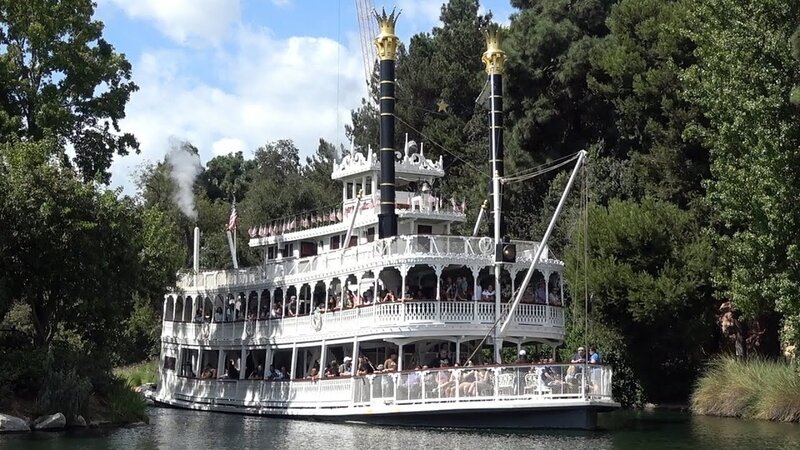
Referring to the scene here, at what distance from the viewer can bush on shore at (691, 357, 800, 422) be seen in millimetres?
34281

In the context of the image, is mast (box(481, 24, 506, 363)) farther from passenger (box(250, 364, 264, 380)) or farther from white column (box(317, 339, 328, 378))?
passenger (box(250, 364, 264, 380))

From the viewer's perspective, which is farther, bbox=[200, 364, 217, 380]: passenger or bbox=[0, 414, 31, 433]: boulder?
bbox=[200, 364, 217, 380]: passenger

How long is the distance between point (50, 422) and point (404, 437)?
901cm

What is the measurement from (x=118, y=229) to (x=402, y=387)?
928 cm

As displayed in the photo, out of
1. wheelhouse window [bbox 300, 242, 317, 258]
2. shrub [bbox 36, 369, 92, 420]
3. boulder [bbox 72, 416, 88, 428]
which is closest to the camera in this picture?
shrub [bbox 36, 369, 92, 420]

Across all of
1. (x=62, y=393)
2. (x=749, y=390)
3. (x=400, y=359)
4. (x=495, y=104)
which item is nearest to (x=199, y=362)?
(x=400, y=359)

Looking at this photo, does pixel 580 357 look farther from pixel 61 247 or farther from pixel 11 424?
pixel 11 424

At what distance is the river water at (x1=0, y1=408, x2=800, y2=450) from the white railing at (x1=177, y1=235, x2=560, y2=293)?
498 centimetres

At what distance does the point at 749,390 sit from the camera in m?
36.2

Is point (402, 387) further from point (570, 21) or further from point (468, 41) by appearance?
point (468, 41)

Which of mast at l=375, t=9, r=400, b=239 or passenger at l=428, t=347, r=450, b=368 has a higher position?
mast at l=375, t=9, r=400, b=239

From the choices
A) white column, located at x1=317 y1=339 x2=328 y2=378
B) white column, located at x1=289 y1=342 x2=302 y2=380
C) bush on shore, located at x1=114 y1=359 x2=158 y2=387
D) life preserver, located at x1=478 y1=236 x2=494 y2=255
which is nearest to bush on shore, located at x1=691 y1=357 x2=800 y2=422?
life preserver, located at x1=478 y1=236 x2=494 y2=255

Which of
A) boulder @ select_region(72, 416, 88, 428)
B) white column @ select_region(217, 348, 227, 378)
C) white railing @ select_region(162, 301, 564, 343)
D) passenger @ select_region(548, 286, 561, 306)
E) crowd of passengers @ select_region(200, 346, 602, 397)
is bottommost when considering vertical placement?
boulder @ select_region(72, 416, 88, 428)

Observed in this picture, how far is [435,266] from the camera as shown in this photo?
32.8 meters
